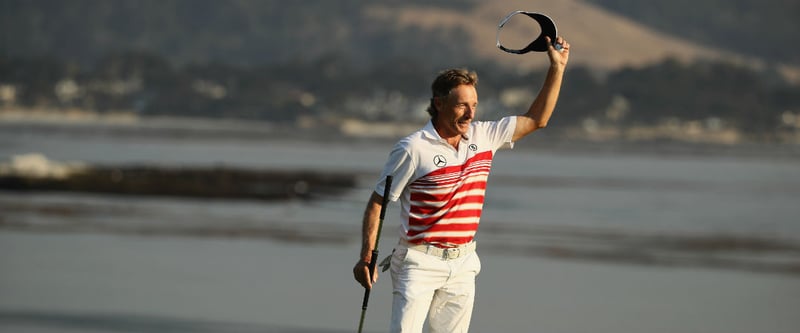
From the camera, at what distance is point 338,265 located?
1948cm

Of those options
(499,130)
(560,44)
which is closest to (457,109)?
(499,130)

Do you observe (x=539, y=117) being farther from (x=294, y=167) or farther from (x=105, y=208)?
(x=294, y=167)

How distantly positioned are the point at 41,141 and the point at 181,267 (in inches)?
2503

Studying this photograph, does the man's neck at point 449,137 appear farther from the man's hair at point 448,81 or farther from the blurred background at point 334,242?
the blurred background at point 334,242

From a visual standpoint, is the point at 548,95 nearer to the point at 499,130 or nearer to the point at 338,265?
the point at 499,130

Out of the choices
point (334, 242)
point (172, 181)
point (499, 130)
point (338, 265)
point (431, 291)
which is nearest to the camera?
point (431, 291)

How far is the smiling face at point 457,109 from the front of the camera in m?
8.46

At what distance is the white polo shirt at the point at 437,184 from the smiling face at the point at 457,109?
74 mm

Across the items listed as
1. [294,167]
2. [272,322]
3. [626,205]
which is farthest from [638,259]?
[294,167]

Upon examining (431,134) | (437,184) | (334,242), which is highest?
(334,242)

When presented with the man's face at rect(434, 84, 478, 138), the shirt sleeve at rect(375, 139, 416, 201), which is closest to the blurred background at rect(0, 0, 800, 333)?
the shirt sleeve at rect(375, 139, 416, 201)

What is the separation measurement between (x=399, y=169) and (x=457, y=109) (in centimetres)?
45

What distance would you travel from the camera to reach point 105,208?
29.9 m

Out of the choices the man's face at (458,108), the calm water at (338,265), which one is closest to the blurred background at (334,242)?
the calm water at (338,265)
